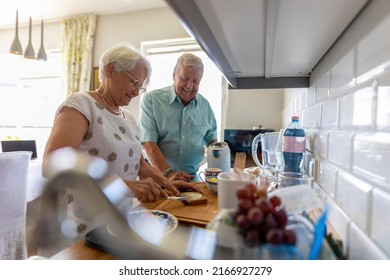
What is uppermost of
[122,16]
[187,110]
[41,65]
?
[122,16]

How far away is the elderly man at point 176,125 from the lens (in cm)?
121

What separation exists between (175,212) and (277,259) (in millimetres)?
324

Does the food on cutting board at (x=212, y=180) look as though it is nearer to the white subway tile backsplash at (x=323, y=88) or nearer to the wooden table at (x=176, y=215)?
the wooden table at (x=176, y=215)

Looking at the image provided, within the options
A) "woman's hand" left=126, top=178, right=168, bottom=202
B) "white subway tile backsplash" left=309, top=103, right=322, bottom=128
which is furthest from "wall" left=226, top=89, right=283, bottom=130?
"woman's hand" left=126, top=178, right=168, bottom=202

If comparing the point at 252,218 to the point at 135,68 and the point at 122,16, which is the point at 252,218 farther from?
the point at 122,16

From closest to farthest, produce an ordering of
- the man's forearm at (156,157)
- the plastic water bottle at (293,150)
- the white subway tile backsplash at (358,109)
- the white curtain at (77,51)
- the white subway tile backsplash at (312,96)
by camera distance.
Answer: the white subway tile backsplash at (358,109) → the plastic water bottle at (293,150) → the white subway tile backsplash at (312,96) → the man's forearm at (156,157) → the white curtain at (77,51)

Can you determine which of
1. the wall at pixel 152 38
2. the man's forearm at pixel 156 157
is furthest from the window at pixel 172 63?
the man's forearm at pixel 156 157

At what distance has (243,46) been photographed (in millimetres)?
641

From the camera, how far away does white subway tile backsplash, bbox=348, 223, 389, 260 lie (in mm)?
322

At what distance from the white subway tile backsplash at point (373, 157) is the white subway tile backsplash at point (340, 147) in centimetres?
3

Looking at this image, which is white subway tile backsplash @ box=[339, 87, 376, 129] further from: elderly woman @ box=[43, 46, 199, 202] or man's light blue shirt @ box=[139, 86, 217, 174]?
man's light blue shirt @ box=[139, 86, 217, 174]

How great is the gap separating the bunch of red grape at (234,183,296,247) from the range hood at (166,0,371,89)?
0.91 ft

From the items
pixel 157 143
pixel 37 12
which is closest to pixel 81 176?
pixel 157 143

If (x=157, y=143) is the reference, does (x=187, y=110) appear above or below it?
above
